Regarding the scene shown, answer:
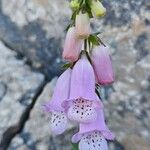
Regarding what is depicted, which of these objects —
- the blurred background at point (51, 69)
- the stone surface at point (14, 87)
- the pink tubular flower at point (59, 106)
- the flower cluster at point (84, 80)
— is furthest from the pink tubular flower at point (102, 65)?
the stone surface at point (14, 87)

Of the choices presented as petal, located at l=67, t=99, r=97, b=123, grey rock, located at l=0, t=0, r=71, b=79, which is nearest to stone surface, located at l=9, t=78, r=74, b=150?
grey rock, located at l=0, t=0, r=71, b=79

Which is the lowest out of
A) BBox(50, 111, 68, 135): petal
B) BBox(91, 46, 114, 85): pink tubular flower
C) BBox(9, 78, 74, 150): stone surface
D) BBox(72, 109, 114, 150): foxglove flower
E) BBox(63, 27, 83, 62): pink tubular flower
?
BBox(9, 78, 74, 150): stone surface

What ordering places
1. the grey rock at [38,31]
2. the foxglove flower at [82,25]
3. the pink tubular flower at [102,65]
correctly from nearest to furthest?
the foxglove flower at [82,25], the pink tubular flower at [102,65], the grey rock at [38,31]

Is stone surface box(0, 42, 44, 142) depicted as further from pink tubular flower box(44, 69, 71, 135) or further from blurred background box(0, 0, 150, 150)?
pink tubular flower box(44, 69, 71, 135)

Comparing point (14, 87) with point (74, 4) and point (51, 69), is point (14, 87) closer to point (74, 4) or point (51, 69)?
point (51, 69)

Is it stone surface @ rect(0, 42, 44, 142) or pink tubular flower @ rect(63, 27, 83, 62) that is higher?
pink tubular flower @ rect(63, 27, 83, 62)

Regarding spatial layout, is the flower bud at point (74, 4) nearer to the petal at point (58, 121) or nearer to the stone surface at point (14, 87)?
the petal at point (58, 121)
